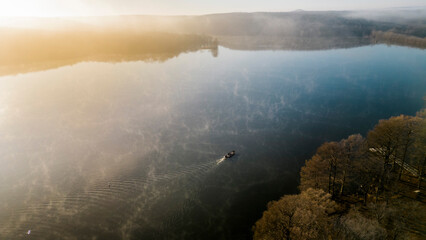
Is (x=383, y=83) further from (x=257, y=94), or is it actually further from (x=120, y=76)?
(x=120, y=76)

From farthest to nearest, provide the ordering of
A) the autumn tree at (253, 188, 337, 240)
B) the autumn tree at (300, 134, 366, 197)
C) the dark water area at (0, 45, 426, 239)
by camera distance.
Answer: the autumn tree at (300, 134, 366, 197) < the dark water area at (0, 45, 426, 239) < the autumn tree at (253, 188, 337, 240)

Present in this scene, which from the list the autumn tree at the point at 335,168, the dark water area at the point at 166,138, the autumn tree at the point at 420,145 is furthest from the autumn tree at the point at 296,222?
the autumn tree at the point at 420,145

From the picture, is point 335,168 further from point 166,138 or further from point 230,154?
point 166,138

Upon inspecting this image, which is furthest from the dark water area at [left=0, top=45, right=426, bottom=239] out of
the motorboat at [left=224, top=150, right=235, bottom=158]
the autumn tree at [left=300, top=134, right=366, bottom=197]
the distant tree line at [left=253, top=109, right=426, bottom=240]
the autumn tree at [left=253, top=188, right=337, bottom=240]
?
the autumn tree at [left=253, top=188, right=337, bottom=240]

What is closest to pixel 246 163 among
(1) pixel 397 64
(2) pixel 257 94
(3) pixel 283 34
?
(2) pixel 257 94

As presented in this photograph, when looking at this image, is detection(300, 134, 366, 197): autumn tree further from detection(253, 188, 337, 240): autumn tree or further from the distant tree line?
detection(253, 188, 337, 240): autumn tree

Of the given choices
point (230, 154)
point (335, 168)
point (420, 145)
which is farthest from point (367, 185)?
point (230, 154)

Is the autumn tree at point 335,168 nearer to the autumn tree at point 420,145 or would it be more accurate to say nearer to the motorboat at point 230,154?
the autumn tree at point 420,145
